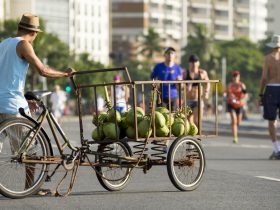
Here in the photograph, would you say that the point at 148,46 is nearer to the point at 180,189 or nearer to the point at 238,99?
the point at 238,99

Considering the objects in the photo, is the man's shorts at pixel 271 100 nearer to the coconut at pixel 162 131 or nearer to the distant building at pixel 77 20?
the coconut at pixel 162 131

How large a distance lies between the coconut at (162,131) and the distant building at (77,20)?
146070 millimetres

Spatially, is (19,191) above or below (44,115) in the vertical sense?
below

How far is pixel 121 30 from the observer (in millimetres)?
192875

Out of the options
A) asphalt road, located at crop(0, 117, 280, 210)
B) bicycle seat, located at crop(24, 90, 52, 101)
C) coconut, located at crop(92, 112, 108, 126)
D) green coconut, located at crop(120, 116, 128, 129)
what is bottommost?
asphalt road, located at crop(0, 117, 280, 210)

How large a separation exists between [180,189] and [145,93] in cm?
124

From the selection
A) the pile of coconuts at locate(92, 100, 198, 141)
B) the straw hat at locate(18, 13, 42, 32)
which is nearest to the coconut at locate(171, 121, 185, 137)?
the pile of coconuts at locate(92, 100, 198, 141)

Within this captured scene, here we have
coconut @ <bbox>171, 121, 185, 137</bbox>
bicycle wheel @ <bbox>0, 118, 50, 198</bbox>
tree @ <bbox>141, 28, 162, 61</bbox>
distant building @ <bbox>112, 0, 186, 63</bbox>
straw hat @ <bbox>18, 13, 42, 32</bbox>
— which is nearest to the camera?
bicycle wheel @ <bbox>0, 118, 50, 198</bbox>

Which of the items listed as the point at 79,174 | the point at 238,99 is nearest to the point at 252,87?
the point at 238,99

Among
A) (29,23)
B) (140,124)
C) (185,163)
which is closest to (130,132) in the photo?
(140,124)

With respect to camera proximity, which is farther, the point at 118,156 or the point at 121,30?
the point at 121,30

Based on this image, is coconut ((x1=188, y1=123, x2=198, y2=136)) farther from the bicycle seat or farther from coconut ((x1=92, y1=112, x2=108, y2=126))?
the bicycle seat

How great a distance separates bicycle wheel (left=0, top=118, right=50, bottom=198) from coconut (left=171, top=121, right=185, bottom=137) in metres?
1.66

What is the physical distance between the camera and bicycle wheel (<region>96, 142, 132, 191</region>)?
460 inches
